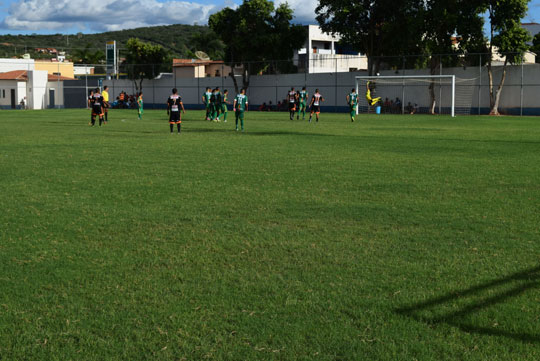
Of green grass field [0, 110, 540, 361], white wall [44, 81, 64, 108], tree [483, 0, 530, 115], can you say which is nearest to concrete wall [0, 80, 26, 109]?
white wall [44, 81, 64, 108]

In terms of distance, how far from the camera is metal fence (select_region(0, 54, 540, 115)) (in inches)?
1715

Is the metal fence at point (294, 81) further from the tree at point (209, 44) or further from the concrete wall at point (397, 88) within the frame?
the tree at point (209, 44)

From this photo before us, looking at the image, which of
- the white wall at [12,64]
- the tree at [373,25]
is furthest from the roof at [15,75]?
the tree at [373,25]

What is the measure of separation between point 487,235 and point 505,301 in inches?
88.3

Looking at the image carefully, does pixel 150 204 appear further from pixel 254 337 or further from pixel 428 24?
pixel 428 24

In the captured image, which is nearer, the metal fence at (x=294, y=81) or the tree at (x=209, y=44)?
the metal fence at (x=294, y=81)

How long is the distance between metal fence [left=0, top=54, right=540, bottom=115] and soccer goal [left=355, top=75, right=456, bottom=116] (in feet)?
1.52

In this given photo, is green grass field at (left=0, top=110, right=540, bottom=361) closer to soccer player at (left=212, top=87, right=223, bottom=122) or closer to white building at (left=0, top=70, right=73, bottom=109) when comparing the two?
soccer player at (left=212, top=87, right=223, bottom=122)

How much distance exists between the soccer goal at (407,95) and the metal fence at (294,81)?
1.52 feet

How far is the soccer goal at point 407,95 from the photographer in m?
46.4

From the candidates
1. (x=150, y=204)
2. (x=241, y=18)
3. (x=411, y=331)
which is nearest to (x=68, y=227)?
(x=150, y=204)

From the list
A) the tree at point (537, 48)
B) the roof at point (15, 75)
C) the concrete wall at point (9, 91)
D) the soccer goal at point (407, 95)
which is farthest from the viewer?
the concrete wall at point (9, 91)

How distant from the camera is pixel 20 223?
24.6ft

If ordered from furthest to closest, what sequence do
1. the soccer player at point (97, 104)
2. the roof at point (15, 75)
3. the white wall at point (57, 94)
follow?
the white wall at point (57, 94)
the roof at point (15, 75)
the soccer player at point (97, 104)
